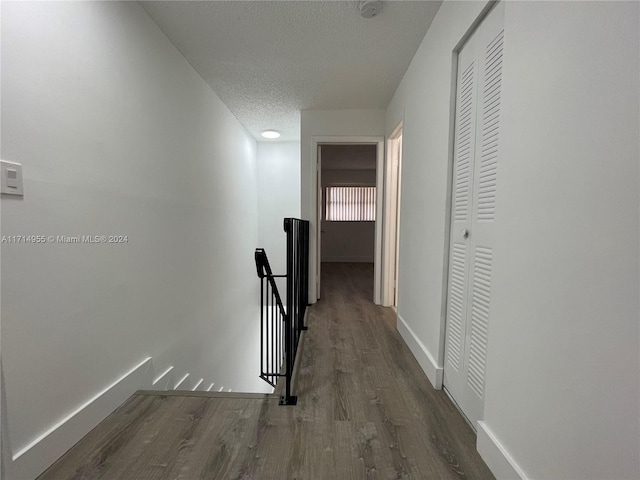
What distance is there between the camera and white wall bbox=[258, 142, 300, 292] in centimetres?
489

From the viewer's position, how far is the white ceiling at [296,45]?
1.78m

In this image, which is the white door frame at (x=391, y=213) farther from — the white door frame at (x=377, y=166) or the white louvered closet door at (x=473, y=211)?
the white louvered closet door at (x=473, y=211)

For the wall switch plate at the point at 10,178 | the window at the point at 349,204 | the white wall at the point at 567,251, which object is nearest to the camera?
the white wall at the point at 567,251

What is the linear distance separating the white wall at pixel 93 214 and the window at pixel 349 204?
4.80m

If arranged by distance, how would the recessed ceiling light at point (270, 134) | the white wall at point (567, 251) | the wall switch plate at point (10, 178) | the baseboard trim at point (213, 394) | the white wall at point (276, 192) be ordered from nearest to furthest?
the white wall at point (567, 251), the wall switch plate at point (10, 178), the baseboard trim at point (213, 394), the recessed ceiling light at point (270, 134), the white wall at point (276, 192)

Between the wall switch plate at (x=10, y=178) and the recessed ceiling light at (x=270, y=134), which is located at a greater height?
the recessed ceiling light at (x=270, y=134)

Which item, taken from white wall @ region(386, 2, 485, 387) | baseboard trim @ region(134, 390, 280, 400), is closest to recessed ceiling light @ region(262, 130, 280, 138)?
white wall @ region(386, 2, 485, 387)

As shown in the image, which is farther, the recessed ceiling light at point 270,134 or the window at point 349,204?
the window at point 349,204

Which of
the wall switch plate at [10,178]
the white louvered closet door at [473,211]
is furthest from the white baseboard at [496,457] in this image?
the wall switch plate at [10,178]

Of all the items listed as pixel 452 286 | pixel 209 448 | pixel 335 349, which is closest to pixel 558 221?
pixel 452 286

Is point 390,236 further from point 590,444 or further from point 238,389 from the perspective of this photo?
point 238,389

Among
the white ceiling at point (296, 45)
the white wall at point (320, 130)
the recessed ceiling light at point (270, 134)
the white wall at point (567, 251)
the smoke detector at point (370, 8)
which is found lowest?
the white wall at point (567, 251)

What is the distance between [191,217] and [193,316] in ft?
2.97

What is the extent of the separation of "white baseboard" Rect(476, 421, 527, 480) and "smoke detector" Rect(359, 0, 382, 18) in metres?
2.30
